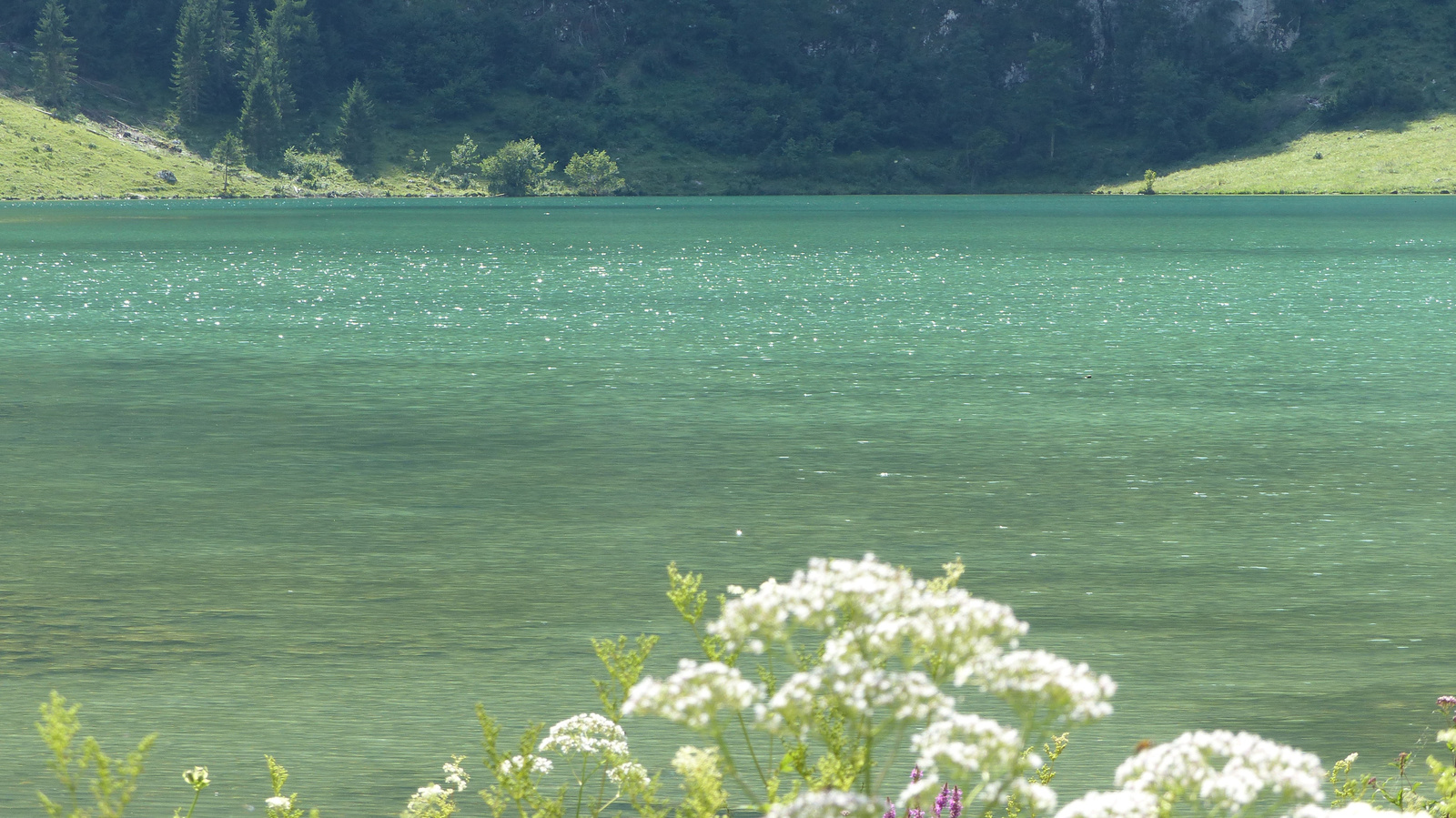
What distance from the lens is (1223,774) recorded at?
4.11 meters

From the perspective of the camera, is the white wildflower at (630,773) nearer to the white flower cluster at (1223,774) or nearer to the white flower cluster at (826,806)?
the white flower cluster at (826,806)

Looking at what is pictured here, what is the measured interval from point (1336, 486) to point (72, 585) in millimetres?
15289

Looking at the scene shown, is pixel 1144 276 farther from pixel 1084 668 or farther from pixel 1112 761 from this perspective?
pixel 1084 668

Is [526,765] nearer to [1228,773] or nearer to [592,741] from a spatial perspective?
[592,741]

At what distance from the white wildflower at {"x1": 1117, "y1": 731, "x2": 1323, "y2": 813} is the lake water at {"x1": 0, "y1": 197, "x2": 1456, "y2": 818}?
5855 millimetres

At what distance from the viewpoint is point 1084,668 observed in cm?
416

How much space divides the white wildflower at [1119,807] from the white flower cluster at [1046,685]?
0.26m

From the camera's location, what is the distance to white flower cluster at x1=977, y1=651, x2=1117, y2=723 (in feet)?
13.4

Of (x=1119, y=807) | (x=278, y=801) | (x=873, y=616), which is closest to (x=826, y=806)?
(x=873, y=616)

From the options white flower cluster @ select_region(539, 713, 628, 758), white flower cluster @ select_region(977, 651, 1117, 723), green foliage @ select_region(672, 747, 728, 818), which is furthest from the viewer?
white flower cluster @ select_region(539, 713, 628, 758)

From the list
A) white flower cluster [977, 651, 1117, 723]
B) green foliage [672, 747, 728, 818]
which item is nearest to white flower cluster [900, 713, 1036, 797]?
white flower cluster [977, 651, 1117, 723]

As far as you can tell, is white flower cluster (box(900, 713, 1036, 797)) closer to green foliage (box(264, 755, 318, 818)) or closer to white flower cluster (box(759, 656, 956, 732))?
white flower cluster (box(759, 656, 956, 732))

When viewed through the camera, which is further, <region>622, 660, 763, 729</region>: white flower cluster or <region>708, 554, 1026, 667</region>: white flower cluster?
<region>708, 554, 1026, 667</region>: white flower cluster

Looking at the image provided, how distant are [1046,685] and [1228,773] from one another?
52cm
